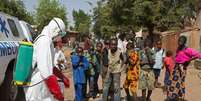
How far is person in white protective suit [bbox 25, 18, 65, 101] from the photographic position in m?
4.86

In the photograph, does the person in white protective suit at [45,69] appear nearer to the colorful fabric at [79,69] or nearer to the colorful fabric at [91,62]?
the colorful fabric at [79,69]

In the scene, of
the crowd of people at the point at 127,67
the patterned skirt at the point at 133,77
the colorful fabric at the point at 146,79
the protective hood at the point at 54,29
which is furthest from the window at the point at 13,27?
the protective hood at the point at 54,29

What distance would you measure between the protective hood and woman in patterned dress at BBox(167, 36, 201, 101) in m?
5.48

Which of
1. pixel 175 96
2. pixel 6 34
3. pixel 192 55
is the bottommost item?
pixel 175 96

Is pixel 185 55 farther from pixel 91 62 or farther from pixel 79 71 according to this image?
pixel 91 62

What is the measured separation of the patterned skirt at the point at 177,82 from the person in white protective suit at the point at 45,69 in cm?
577

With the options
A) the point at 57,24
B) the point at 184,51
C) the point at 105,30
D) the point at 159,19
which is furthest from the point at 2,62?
the point at 105,30

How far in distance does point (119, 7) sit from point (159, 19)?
A: 165 inches

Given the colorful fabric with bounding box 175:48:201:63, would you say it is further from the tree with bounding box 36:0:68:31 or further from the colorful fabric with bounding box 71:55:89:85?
the tree with bounding box 36:0:68:31

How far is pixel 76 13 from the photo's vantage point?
121 m

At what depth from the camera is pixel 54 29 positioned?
511cm

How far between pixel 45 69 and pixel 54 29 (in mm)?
480

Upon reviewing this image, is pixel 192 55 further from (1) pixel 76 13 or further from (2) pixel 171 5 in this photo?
(1) pixel 76 13

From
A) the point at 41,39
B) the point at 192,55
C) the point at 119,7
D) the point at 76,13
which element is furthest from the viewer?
the point at 76,13
